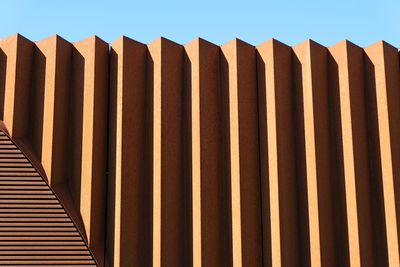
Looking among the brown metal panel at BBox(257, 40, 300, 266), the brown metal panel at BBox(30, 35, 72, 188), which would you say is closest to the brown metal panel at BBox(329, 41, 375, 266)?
the brown metal panel at BBox(257, 40, 300, 266)

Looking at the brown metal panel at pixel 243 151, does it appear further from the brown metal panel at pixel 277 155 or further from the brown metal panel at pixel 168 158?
the brown metal panel at pixel 168 158

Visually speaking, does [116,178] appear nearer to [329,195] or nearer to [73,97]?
[73,97]

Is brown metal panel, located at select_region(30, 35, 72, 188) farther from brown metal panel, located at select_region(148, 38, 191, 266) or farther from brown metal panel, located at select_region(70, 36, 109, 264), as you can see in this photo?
brown metal panel, located at select_region(148, 38, 191, 266)

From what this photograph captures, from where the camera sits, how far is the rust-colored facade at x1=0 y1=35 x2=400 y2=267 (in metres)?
6.67

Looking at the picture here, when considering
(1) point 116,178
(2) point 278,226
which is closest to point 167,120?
(1) point 116,178

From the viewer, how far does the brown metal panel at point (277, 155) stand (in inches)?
262

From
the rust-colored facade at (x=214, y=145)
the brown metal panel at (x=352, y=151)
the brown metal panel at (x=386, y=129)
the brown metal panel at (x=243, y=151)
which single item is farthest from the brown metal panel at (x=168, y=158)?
the brown metal panel at (x=386, y=129)

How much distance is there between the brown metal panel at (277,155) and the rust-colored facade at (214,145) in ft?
0.05

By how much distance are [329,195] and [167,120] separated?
6.89 ft

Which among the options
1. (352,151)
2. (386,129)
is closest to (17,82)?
(352,151)

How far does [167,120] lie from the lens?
7.00m

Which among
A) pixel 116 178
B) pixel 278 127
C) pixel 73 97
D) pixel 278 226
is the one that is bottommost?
pixel 278 226

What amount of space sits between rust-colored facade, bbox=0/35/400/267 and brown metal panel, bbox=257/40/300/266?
0.02 meters

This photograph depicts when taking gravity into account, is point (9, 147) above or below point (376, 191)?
above
